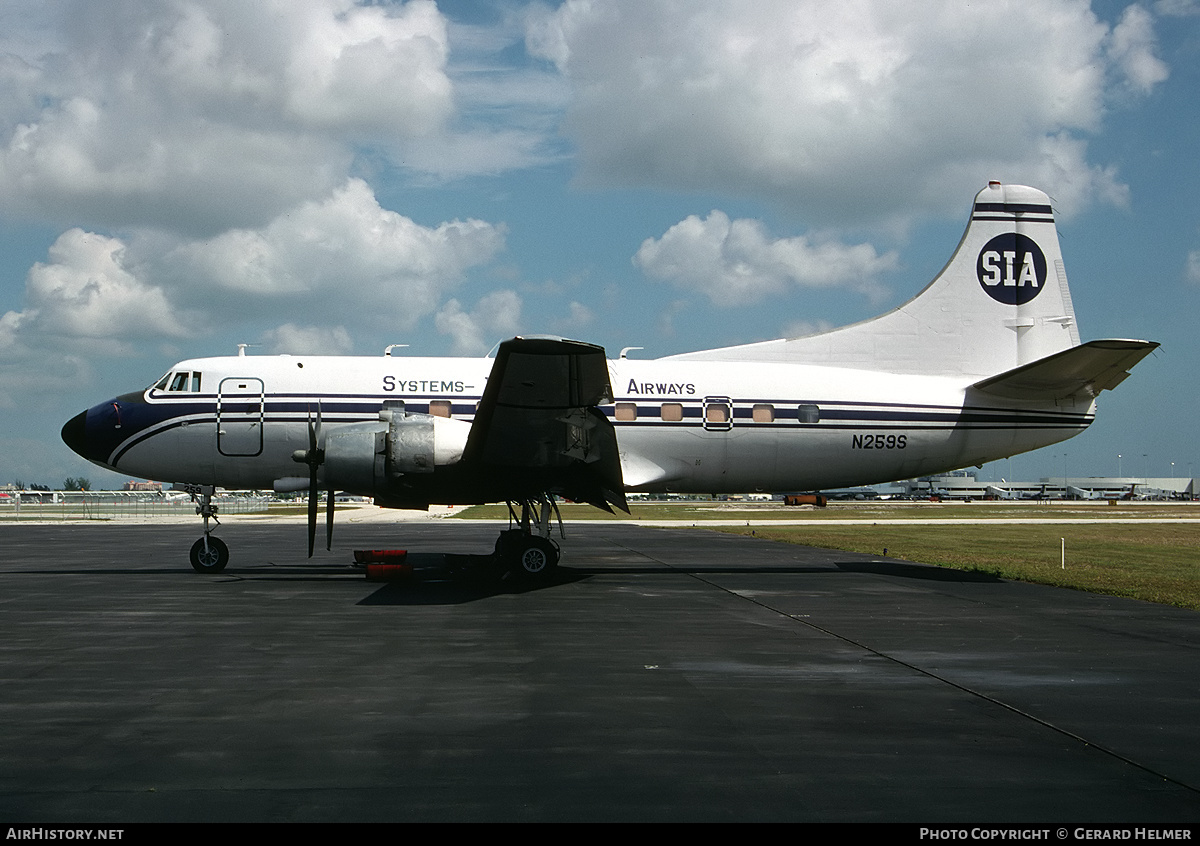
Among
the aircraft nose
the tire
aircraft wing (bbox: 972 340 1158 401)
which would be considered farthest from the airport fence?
aircraft wing (bbox: 972 340 1158 401)

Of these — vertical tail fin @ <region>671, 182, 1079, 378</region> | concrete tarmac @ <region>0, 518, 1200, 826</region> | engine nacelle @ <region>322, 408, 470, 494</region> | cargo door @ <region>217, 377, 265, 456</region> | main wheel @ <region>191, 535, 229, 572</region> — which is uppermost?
vertical tail fin @ <region>671, 182, 1079, 378</region>

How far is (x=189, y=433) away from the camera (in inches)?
735

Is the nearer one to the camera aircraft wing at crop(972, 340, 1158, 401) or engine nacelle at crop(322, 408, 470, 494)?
engine nacelle at crop(322, 408, 470, 494)

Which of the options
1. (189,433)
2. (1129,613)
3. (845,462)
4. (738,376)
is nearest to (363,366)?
(189,433)

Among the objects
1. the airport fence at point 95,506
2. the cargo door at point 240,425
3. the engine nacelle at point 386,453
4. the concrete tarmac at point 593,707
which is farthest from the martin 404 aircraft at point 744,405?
the airport fence at point 95,506

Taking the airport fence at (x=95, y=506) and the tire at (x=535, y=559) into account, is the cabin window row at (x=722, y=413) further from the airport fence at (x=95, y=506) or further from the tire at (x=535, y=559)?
the airport fence at (x=95, y=506)

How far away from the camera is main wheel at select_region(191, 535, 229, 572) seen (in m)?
18.7

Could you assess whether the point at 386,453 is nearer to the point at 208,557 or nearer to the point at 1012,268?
the point at 208,557

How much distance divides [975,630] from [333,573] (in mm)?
12642

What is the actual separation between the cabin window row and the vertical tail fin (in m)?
1.62

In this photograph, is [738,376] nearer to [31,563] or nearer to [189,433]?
[189,433]

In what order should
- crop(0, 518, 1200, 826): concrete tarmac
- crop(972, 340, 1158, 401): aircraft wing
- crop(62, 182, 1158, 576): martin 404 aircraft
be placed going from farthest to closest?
crop(62, 182, 1158, 576): martin 404 aircraft, crop(972, 340, 1158, 401): aircraft wing, crop(0, 518, 1200, 826): concrete tarmac

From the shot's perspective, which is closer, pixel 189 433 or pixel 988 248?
pixel 189 433

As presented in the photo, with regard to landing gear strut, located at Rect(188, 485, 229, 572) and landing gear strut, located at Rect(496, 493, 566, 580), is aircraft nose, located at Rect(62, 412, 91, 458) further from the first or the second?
landing gear strut, located at Rect(496, 493, 566, 580)
